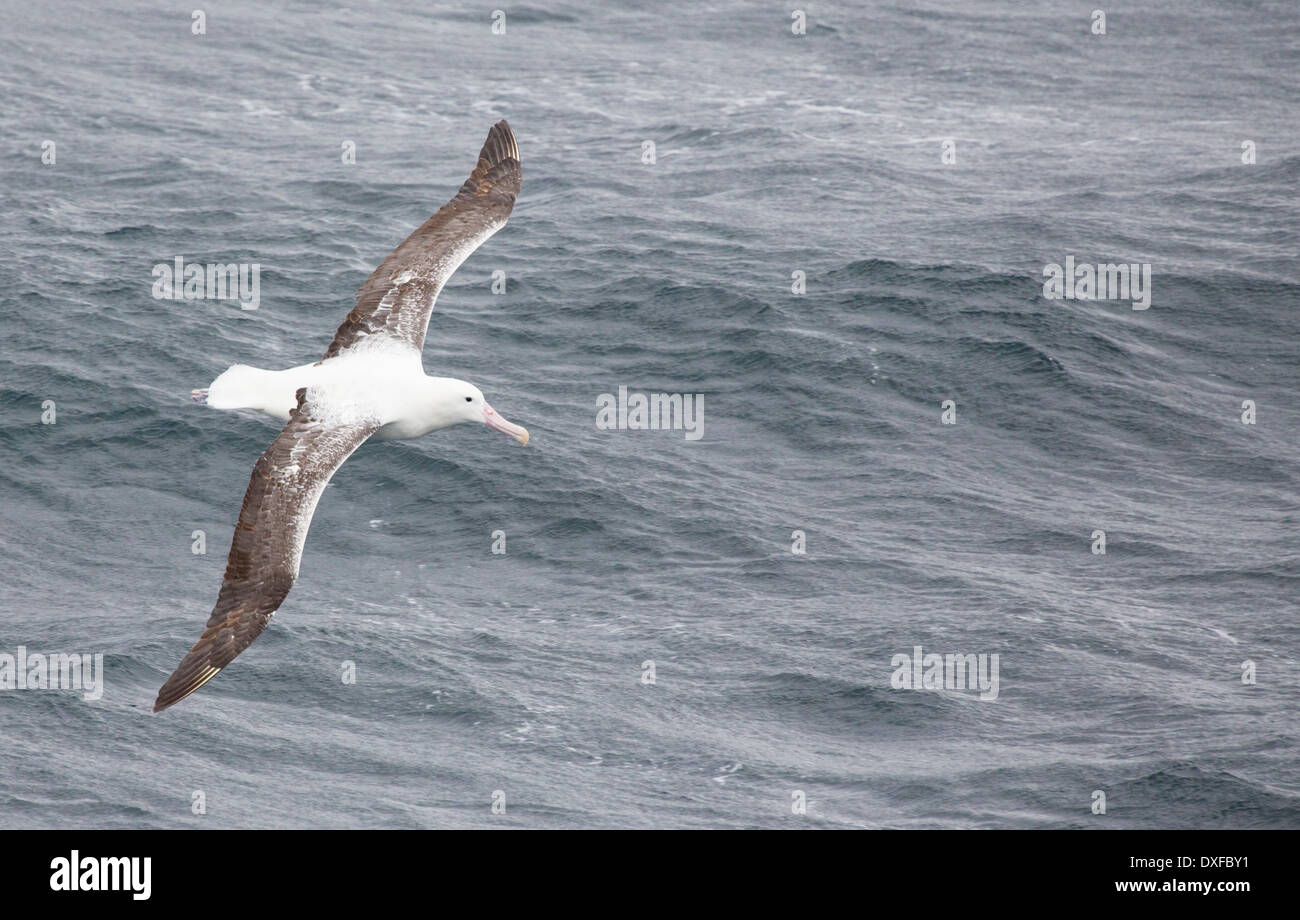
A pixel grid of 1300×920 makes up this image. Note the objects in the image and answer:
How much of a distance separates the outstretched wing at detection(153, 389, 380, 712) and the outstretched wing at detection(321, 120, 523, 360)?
5.96ft

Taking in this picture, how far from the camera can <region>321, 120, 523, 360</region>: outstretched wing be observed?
69.6 ft

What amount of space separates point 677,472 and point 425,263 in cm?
1122

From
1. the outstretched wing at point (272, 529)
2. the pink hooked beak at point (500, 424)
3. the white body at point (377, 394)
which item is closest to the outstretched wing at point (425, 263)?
the white body at point (377, 394)

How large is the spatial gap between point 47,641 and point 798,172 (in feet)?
74.8

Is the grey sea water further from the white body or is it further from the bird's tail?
the bird's tail

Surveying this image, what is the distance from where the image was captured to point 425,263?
21875 mm

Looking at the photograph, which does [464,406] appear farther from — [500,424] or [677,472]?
[677,472]

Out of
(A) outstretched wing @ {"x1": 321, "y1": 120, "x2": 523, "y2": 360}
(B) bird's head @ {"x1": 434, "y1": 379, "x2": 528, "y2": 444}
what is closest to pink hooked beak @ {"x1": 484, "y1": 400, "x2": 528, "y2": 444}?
(B) bird's head @ {"x1": 434, "y1": 379, "x2": 528, "y2": 444}

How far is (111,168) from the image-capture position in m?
42.6

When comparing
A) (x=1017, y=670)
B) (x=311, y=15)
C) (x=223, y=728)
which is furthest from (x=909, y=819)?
(x=311, y=15)

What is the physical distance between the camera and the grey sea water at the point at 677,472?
85.7ft

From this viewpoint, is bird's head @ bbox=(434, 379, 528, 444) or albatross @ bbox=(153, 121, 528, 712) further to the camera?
bird's head @ bbox=(434, 379, 528, 444)

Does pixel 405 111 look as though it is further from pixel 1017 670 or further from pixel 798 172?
pixel 1017 670

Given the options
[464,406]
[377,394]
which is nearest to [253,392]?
[377,394]
